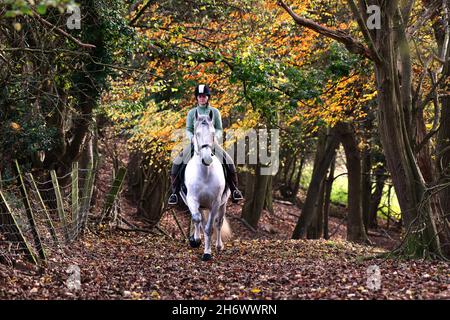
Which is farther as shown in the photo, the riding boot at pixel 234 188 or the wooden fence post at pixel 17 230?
the riding boot at pixel 234 188

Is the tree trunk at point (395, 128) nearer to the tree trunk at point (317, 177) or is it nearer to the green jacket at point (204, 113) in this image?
the green jacket at point (204, 113)

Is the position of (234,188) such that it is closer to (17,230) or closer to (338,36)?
(338,36)

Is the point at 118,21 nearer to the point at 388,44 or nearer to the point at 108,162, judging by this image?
the point at 388,44

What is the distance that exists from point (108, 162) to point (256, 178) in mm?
6776

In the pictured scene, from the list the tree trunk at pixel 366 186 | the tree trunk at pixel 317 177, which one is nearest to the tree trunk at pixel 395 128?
the tree trunk at pixel 317 177

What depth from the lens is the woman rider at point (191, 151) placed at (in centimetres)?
1270

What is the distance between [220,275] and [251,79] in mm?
6357

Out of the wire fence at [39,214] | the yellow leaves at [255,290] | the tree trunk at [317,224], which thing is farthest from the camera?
the tree trunk at [317,224]

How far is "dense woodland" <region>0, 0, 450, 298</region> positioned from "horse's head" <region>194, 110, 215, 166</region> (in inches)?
95.5

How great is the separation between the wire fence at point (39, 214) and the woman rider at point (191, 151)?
224 centimetres

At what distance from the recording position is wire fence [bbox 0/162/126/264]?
974 cm

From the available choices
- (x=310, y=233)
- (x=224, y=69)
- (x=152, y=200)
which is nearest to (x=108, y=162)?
(x=152, y=200)

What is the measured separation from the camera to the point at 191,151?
13.3 metres

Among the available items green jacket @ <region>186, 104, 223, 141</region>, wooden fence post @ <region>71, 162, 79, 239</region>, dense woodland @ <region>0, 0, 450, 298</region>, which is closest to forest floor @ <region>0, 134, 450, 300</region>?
wooden fence post @ <region>71, 162, 79, 239</region>
